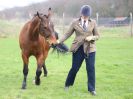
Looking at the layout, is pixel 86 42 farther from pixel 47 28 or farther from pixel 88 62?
pixel 47 28

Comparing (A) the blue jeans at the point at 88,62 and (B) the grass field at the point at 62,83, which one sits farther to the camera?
(A) the blue jeans at the point at 88,62

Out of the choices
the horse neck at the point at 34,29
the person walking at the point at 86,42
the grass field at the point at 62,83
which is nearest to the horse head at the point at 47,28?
the person walking at the point at 86,42

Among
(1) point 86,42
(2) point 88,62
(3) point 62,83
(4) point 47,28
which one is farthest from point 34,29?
(3) point 62,83

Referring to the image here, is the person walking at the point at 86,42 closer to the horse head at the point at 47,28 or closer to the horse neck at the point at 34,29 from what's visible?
the horse head at the point at 47,28

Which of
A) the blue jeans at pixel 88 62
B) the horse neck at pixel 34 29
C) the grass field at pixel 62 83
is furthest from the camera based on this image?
the horse neck at pixel 34 29

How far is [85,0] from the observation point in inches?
2468

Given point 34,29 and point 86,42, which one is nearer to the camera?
point 86,42

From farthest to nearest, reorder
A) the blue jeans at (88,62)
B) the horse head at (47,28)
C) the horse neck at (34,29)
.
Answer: the horse neck at (34,29) < the blue jeans at (88,62) < the horse head at (47,28)

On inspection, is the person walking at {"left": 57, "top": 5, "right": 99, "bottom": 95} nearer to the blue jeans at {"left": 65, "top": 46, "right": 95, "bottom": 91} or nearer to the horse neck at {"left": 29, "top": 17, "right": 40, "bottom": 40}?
the blue jeans at {"left": 65, "top": 46, "right": 95, "bottom": 91}

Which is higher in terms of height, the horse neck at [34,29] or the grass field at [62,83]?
the horse neck at [34,29]

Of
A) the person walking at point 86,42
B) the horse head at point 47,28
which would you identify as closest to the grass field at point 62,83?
the person walking at point 86,42

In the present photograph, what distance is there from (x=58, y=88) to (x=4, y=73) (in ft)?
10.8

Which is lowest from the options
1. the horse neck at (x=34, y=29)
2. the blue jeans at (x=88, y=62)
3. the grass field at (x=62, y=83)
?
the grass field at (x=62, y=83)

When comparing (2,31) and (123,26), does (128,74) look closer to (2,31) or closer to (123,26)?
(2,31)
